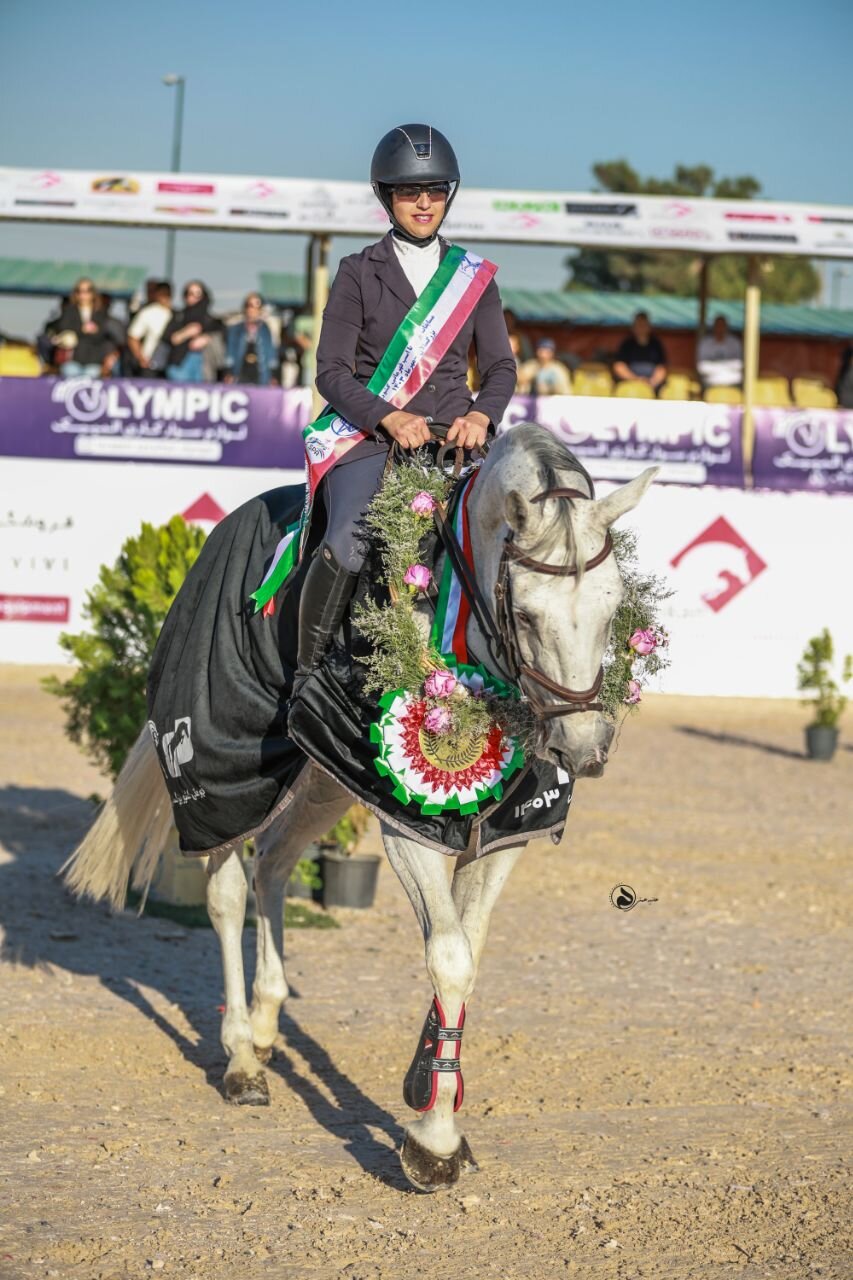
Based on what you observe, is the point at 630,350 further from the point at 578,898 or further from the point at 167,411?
the point at 578,898

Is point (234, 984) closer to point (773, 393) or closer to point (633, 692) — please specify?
point (633, 692)

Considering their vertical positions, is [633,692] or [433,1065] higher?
[633,692]

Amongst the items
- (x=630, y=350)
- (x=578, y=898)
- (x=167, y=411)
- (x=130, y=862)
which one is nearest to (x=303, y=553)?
(x=130, y=862)

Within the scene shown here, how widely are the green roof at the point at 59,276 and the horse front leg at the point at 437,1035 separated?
35458mm

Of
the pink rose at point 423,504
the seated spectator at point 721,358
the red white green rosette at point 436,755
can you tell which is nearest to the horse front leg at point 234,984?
the red white green rosette at point 436,755

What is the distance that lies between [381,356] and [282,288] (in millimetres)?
39409

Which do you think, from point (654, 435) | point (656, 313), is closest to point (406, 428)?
point (654, 435)

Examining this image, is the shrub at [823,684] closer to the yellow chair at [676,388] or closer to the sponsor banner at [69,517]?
the yellow chair at [676,388]

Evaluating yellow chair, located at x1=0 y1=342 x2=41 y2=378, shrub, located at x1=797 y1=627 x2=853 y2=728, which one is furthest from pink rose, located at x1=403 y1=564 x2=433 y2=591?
yellow chair, located at x1=0 y1=342 x2=41 y2=378

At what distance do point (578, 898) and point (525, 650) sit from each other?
5.37 metres

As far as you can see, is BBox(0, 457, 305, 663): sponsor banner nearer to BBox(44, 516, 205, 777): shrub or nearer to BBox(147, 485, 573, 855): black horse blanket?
BBox(44, 516, 205, 777): shrub

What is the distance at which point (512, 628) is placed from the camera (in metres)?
4.50

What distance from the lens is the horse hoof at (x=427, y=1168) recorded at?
4.84 metres

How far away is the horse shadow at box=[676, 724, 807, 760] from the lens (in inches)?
604
